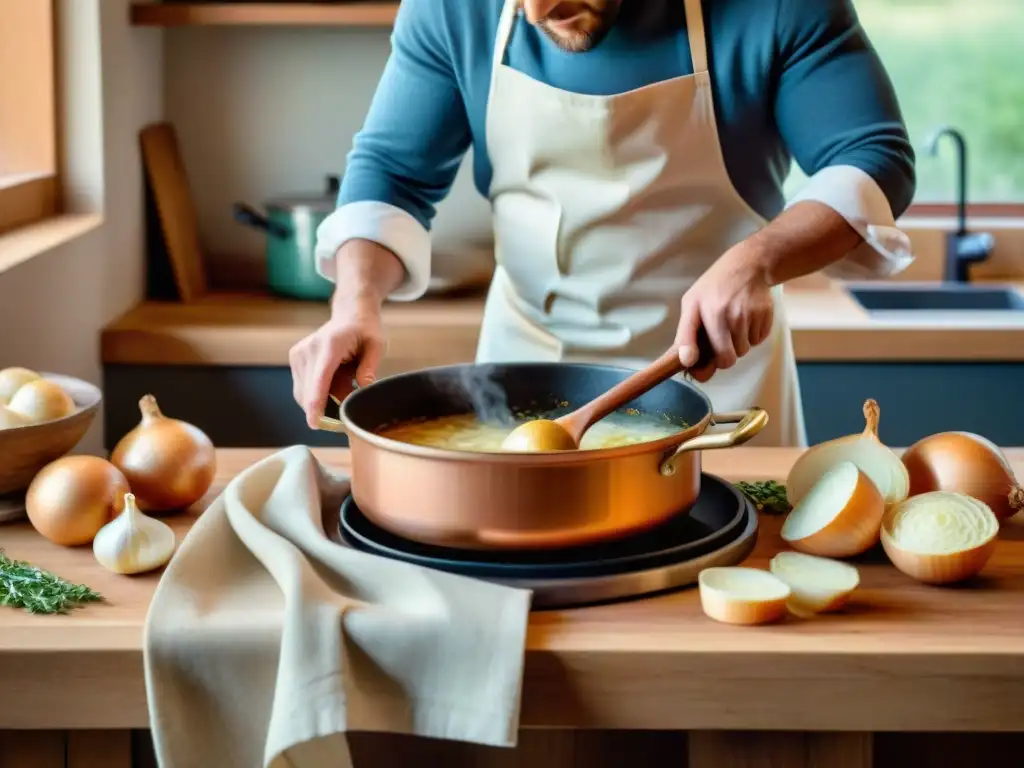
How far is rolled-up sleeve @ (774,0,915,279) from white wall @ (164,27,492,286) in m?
1.45

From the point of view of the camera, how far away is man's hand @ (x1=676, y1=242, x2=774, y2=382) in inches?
50.7

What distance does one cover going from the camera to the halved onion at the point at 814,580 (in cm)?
106

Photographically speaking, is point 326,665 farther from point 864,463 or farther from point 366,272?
point 366,272

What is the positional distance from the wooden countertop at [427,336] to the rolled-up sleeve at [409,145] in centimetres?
74

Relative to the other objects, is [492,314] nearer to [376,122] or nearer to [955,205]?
[376,122]

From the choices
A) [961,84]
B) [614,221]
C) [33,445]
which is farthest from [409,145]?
[961,84]

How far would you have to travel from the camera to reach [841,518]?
1.15 meters

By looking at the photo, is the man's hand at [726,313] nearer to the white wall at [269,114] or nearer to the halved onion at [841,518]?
the halved onion at [841,518]

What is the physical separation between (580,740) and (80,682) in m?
0.46

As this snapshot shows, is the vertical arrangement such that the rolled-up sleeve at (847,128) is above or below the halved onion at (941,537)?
above

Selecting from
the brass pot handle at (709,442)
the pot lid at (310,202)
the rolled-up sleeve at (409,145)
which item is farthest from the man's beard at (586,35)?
the pot lid at (310,202)

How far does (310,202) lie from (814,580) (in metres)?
1.82

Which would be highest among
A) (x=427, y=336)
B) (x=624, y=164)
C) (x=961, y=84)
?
(x=961, y=84)

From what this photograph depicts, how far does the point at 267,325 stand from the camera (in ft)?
8.52
